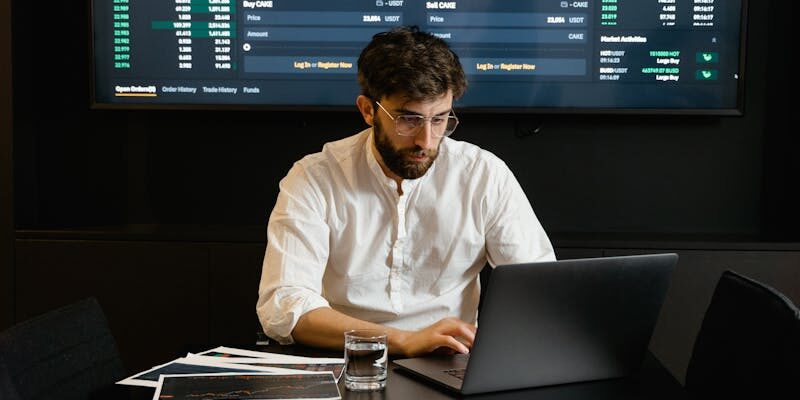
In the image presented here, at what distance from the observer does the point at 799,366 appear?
4.13ft

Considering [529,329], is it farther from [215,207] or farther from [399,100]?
[215,207]

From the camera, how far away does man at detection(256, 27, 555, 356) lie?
2.06 m

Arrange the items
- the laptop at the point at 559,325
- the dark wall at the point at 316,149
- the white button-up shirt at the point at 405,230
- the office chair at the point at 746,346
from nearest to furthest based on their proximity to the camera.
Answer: the office chair at the point at 746,346, the laptop at the point at 559,325, the white button-up shirt at the point at 405,230, the dark wall at the point at 316,149

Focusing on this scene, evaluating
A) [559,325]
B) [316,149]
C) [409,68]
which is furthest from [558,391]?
[316,149]

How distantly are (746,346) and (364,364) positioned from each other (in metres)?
0.61

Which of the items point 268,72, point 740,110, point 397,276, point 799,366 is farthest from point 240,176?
point 799,366

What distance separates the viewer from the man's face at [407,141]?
1.99 meters

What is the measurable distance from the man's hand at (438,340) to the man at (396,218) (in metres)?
0.39

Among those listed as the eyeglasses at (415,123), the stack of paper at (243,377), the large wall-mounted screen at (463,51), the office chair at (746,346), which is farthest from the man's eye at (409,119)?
the large wall-mounted screen at (463,51)

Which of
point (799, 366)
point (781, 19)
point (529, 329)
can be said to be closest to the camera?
point (799, 366)

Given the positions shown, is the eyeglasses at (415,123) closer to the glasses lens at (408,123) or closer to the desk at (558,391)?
the glasses lens at (408,123)

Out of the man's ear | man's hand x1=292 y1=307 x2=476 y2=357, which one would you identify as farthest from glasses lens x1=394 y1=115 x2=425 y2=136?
man's hand x1=292 y1=307 x2=476 y2=357

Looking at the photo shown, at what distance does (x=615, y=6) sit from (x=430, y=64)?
1.33 meters

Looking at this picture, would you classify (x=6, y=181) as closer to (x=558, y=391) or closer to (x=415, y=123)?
(x=415, y=123)
